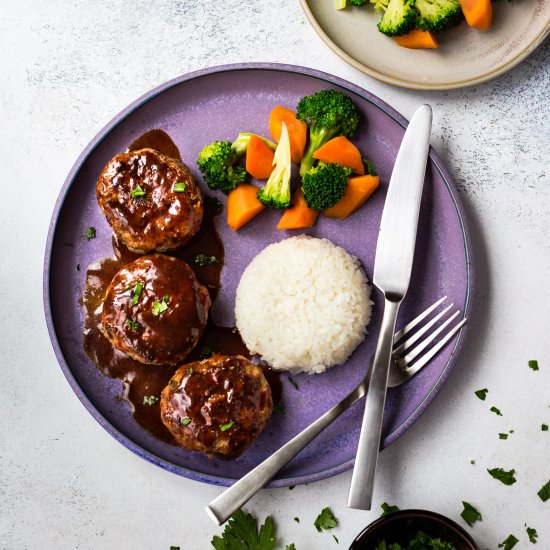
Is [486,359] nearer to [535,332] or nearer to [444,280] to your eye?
[535,332]

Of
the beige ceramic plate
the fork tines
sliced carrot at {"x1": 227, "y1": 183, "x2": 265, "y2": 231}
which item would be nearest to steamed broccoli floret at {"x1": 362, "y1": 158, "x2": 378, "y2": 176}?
the beige ceramic plate

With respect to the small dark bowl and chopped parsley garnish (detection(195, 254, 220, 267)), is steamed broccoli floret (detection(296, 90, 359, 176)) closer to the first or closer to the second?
chopped parsley garnish (detection(195, 254, 220, 267))

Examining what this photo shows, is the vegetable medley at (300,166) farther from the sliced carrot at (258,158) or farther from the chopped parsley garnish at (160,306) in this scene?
the chopped parsley garnish at (160,306)

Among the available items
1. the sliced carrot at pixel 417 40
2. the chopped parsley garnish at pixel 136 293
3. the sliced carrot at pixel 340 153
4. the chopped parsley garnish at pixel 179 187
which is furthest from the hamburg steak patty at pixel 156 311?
the sliced carrot at pixel 417 40

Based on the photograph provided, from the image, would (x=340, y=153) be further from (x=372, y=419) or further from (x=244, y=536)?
(x=244, y=536)

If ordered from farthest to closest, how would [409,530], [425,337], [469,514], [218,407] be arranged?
[469,514] < [425,337] < [409,530] < [218,407]

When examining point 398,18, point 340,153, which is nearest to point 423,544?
point 340,153
